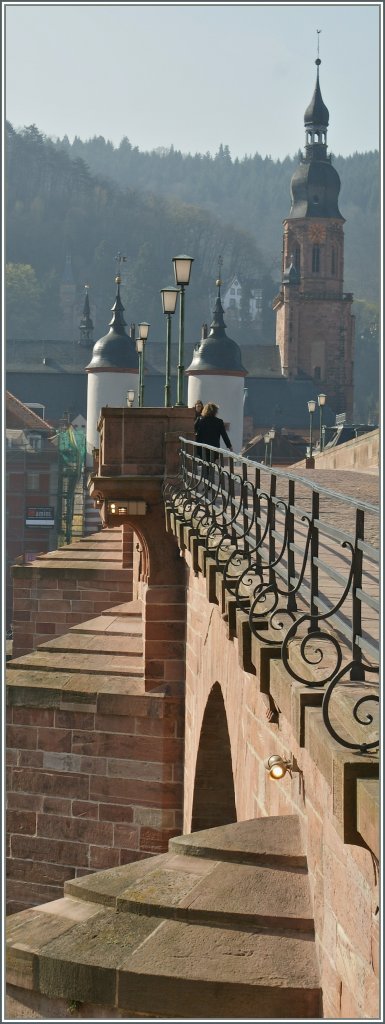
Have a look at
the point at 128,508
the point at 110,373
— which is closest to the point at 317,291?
the point at 110,373

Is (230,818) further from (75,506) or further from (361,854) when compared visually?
(75,506)

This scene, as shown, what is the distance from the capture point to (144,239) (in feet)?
517

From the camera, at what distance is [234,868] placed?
697 centimetres

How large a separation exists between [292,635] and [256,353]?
102 meters

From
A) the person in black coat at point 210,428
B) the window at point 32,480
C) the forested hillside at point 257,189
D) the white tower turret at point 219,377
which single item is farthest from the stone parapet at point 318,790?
the forested hillside at point 257,189

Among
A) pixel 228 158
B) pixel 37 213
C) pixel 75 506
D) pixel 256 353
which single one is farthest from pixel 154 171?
pixel 75 506

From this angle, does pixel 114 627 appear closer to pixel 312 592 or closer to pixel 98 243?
pixel 312 592

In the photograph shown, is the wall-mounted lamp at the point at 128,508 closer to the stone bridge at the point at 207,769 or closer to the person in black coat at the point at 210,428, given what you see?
the stone bridge at the point at 207,769

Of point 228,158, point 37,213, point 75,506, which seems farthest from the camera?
point 228,158

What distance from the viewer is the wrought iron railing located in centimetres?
440

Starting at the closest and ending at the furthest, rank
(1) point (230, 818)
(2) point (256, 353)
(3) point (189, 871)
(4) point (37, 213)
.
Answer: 1. (3) point (189, 871)
2. (1) point (230, 818)
3. (2) point (256, 353)
4. (4) point (37, 213)

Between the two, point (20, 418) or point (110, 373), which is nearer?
point (110, 373)

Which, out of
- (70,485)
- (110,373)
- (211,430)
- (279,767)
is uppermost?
(110,373)

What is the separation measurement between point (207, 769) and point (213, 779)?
167mm
